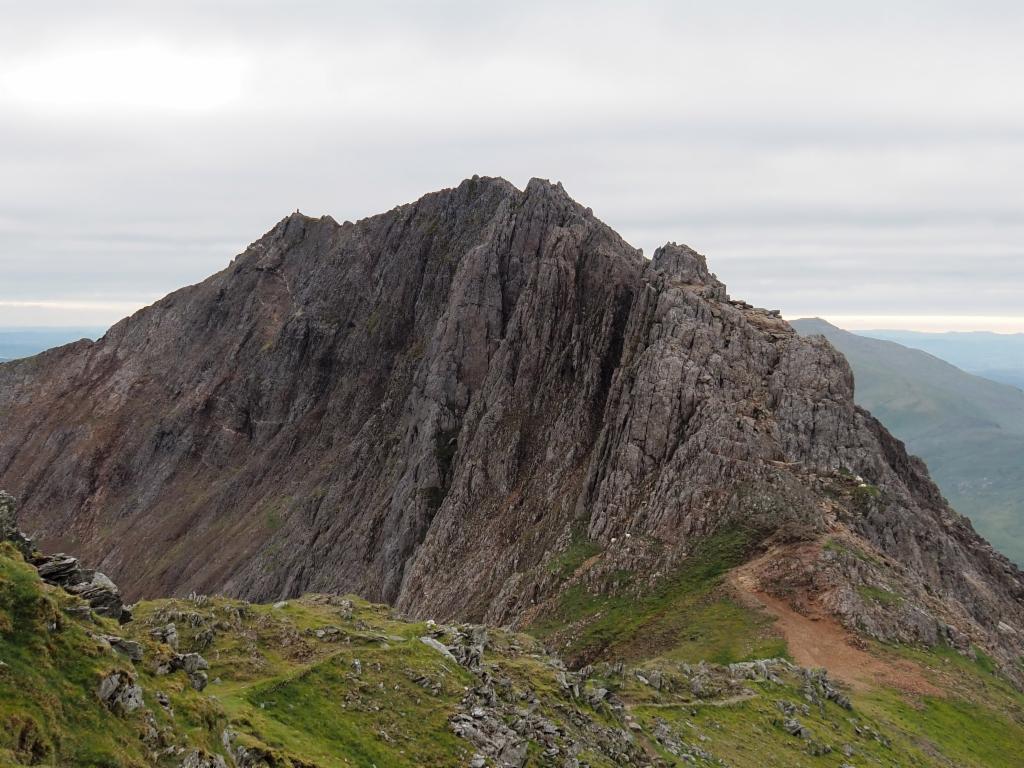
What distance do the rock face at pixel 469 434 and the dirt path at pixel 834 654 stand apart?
11.1 ft

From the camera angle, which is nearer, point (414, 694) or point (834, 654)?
point (414, 694)

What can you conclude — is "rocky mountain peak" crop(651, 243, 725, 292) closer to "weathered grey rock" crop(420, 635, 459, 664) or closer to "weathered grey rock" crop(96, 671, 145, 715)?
"weathered grey rock" crop(420, 635, 459, 664)

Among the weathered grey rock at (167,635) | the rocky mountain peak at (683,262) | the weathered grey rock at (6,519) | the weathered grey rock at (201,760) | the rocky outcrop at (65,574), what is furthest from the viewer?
the rocky mountain peak at (683,262)

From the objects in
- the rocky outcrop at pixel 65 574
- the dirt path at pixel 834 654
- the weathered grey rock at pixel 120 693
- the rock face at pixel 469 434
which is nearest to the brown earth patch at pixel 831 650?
the dirt path at pixel 834 654

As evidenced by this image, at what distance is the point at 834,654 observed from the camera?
7175 cm

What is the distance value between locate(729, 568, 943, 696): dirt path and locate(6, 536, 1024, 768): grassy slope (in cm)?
141

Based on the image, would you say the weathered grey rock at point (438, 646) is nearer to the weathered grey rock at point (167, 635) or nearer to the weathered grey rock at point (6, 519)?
the weathered grey rock at point (167, 635)

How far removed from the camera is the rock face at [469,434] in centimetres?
A: 9212

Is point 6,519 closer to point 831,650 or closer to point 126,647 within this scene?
point 126,647

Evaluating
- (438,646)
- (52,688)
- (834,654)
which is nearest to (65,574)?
(52,688)

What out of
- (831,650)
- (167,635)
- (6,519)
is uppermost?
(6,519)

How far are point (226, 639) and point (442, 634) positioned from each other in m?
14.2

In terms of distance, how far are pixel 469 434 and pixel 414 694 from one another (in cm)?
8023

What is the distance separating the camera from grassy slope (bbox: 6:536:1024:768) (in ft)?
89.9
